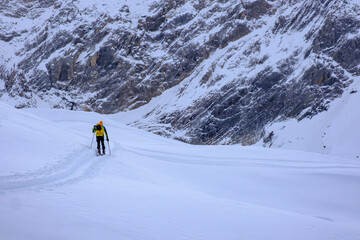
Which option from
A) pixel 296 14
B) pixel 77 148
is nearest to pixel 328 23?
pixel 296 14

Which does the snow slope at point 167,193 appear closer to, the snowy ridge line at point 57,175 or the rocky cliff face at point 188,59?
the snowy ridge line at point 57,175

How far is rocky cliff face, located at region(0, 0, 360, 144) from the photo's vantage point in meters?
53.5

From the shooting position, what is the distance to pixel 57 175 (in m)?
7.65

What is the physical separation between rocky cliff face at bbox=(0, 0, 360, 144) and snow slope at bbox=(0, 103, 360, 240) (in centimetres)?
3880

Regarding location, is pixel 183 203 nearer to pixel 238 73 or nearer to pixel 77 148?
pixel 77 148

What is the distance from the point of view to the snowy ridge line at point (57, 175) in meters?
5.96

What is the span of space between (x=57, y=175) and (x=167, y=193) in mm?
2798

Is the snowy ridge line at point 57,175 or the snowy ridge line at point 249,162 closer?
the snowy ridge line at point 57,175

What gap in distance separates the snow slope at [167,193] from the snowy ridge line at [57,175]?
0.03 metres

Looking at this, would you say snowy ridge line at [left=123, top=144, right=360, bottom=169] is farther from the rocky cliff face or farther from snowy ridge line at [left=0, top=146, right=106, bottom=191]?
the rocky cliff face

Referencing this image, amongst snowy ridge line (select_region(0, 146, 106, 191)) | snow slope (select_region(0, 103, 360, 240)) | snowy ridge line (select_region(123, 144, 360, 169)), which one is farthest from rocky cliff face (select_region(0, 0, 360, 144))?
snowy ridge line (select_region(0, 146, 106, 191))

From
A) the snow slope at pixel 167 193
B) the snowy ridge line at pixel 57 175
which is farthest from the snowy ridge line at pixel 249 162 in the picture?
the snowy ridge line at pixel 57 175

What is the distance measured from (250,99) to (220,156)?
4554 centimetres

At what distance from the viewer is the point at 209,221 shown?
222 inches
